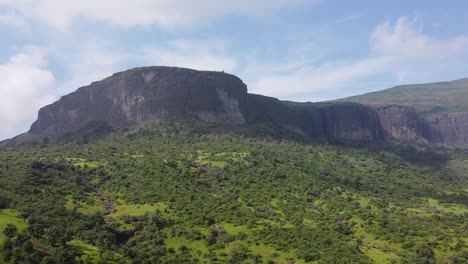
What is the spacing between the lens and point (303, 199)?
112125 millimetres

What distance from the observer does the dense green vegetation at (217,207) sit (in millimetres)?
80125

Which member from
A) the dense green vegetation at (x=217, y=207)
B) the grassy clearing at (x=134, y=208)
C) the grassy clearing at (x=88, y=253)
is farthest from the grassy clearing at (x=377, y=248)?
the grassy clearing at (x=88, y=253)

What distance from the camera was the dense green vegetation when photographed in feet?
263

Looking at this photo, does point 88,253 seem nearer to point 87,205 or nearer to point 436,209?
point 87,205

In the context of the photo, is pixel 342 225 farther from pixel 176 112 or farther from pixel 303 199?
pixel 176 112

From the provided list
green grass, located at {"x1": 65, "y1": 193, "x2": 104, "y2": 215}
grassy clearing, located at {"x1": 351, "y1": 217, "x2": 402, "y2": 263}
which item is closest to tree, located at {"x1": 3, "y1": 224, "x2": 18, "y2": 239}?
green grass, located at {"x1": 65, "y1": 193, "x2": 104, "y2": 215}

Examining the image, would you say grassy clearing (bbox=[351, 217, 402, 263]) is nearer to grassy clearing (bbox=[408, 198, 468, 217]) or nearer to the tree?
grassy clearing (bbox=[408, 198, 468, 217])

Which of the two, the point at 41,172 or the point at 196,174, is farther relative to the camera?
the point at 196,174

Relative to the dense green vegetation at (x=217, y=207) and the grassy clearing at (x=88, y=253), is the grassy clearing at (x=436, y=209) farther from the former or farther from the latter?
the grassy clearing at (x=88, y=253)

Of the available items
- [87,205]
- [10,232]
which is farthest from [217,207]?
[10,232]

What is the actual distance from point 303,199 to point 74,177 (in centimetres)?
5550


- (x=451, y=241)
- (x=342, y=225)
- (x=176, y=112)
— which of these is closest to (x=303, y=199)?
(x=342, y=225)

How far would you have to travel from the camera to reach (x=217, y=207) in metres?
103

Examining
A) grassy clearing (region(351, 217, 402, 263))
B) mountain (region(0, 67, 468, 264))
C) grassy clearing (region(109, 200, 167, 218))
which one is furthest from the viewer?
grassy clearing (region(109, 200, 167, 218))
